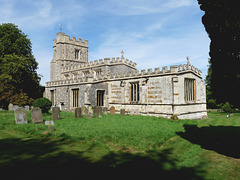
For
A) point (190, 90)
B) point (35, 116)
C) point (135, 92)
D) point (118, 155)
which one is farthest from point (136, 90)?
point (118, 155)

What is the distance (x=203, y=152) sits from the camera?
23.0 feet

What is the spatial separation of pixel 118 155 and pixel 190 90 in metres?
14.7

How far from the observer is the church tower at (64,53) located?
3378 cm

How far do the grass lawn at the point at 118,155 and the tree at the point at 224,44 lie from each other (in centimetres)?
264

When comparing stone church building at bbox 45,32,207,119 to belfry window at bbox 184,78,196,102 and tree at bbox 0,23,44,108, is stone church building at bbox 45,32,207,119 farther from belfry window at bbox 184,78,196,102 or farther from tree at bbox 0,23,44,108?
tree at bbox 0,23,44,108

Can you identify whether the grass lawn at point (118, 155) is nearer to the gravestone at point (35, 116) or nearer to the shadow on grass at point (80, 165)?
the shadow on grass at point (80, 165)

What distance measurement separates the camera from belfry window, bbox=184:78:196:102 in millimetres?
17989

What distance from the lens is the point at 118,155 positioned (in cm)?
629

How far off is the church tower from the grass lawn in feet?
85.7

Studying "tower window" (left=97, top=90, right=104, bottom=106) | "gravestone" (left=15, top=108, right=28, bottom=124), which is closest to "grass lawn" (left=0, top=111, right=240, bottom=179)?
"gravestone" (left=15, top=108, right=28, bottom=124)

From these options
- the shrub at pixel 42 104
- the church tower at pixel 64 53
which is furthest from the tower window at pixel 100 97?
the church tower at pixel 64 53

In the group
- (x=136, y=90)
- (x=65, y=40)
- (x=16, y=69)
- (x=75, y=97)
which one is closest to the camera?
(x=136, y=90)

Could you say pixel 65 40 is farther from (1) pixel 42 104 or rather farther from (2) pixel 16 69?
(1) pixel 42 104

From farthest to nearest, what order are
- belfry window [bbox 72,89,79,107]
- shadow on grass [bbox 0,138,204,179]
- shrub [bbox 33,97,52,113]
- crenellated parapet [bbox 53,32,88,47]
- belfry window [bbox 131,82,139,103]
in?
crenellated parapet [bbox 53,32,88,47], belfry window [bbox 72,89,79,107], belfry window [bbox 131,82,139,103], shrub [bbox 33,97,52,113], shadow on grass [bbox 0,138,204,179]
